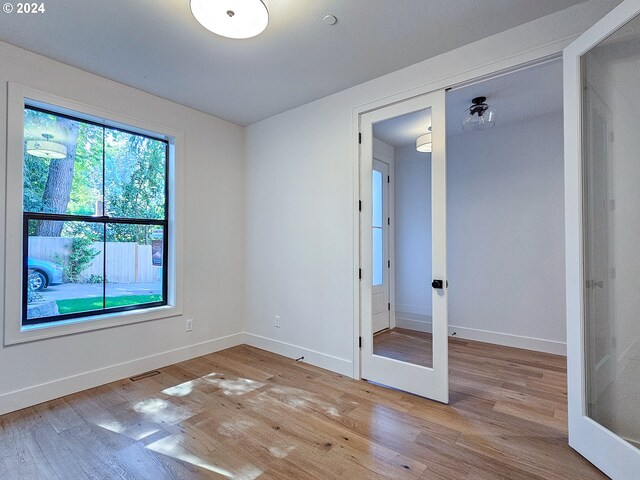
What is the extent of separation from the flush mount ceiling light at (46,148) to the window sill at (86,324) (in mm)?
1440

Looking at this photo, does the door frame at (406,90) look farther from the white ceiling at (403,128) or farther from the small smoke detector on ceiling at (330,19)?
the small smoke detector on ceiling at (330,19)

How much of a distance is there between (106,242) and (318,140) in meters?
2.36

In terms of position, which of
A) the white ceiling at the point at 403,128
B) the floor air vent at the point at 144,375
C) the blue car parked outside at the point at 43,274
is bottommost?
the floor air vent at the point at 144,375

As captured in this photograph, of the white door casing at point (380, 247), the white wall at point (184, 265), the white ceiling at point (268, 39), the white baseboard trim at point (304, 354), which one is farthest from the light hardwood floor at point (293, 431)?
the white ceiling at point (268, 39)

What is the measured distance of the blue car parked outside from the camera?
260 centimetres

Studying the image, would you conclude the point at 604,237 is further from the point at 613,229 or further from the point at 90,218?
the point at 90,218

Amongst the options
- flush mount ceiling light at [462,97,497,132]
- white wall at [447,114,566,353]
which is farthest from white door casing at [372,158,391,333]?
white wall at [447,114,566,353]

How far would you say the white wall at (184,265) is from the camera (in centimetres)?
245

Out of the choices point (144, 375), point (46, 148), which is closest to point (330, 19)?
point (46, 148)

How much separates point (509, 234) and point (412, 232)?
72.6 inches

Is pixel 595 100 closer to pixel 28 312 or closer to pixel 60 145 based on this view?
pixel 60 145

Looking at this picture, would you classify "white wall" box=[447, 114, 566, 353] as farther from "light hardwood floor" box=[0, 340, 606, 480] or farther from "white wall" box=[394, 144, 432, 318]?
"white wall" box=[394, 144, 432, 318]

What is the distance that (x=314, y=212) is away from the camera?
11.0ft

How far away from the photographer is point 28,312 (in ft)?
8.48
